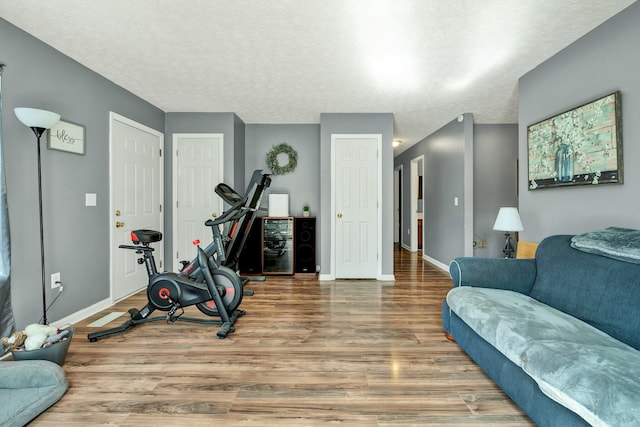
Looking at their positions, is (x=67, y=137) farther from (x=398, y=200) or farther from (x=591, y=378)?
(x=398, y=200)

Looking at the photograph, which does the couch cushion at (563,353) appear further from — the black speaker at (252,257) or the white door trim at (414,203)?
the white door trim at (414,203)

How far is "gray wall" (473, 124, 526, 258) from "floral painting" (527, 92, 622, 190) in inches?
72.7

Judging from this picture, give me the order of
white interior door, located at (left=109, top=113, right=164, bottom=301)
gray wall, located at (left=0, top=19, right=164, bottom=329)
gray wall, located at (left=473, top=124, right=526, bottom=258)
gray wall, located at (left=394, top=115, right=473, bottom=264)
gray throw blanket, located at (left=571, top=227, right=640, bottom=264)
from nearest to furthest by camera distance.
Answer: gray throw blanket, located at (left=571, top=227, right=640, bottom=264) → gray wall, located at (left=0, top=19, right=164, bottom=329) → white interior door, located at (left=109, top=113, right=164, bottom=301) → gray wall, located at (left=394, top=115, right=473, bottom=264) → gray wall, located at (left=473, top=124, right=526, bottom=258)

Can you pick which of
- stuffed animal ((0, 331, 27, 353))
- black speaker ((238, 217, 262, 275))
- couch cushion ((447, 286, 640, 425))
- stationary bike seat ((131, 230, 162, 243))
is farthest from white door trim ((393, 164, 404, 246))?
stuffed animal ((0, 331, 27, 353))

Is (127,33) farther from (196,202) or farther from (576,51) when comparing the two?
(576,51)

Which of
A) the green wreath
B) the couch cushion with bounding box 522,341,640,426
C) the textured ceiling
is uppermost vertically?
A: the textured ceiling

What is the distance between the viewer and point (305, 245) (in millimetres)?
4496

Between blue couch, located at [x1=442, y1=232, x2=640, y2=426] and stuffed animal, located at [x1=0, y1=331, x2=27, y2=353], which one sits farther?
stuffed animal, located at [x1=0, y1=331, x2=27, y2=353]

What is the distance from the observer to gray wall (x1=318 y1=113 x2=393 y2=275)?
4273mm

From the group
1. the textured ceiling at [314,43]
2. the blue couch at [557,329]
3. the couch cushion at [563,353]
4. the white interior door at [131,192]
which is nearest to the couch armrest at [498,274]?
the blue couch at [557,329]

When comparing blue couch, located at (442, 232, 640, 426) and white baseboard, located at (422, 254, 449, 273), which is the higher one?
blue couch, located at (442, 232, 640, 426)

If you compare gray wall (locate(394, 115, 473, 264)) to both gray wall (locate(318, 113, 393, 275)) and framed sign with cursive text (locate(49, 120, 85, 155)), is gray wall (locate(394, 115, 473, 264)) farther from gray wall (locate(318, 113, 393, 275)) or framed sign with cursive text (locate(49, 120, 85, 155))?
framed sign with cursive text (locate(49, 120, 85, 155))

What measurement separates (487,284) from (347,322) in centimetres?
126

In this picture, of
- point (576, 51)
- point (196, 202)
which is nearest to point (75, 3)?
point (196, 202)
